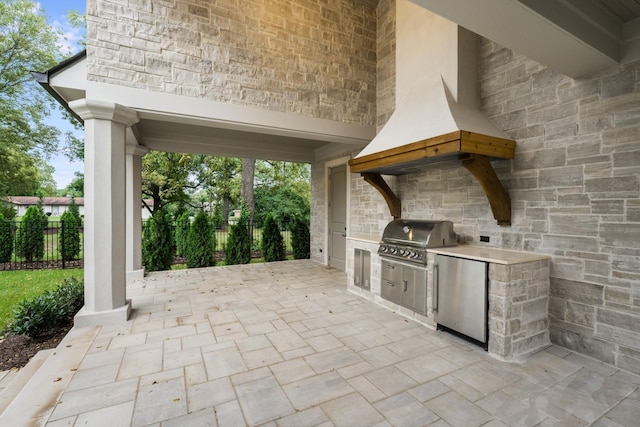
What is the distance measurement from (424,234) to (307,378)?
6.84 ft

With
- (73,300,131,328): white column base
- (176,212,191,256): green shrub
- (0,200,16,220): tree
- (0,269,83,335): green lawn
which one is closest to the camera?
(73,300,131,328): white column base

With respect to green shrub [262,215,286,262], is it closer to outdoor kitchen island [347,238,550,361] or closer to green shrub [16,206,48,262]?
outdoor kitchen island [347,238,550,361]

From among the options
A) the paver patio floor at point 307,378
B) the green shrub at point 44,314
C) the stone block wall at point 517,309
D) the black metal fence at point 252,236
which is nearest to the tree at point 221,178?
the black metal fence at point 252,236

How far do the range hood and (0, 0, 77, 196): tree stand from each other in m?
A: 12.6

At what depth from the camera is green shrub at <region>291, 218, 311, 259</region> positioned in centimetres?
853

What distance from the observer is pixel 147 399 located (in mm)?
2057

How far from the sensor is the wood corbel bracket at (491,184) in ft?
9.87

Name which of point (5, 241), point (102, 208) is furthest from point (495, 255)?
point (5, 241)

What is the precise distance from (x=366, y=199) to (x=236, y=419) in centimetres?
445

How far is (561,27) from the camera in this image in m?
2.08

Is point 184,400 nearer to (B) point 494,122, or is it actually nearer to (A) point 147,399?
(A) point 147,399

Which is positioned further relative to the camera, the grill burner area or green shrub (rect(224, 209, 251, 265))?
green shrub (rect(224, 209, 251, 265))

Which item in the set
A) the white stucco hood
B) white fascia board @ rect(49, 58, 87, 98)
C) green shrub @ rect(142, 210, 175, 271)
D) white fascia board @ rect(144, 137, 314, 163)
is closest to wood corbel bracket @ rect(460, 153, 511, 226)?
the white stucco hood

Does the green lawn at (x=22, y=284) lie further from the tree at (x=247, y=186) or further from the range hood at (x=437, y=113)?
the range hood at (x=437, y=113)
